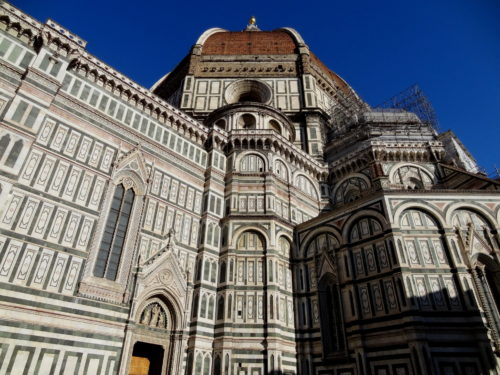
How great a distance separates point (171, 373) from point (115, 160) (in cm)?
1005

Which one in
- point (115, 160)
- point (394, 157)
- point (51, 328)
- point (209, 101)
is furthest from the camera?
point (209, 101)

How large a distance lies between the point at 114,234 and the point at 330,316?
11237 mm

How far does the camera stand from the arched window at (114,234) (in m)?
Result: 14.9

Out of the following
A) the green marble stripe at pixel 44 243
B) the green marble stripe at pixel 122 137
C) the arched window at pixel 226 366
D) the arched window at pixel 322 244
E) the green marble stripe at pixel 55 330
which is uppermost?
the green marble stripe at pixel 122 137

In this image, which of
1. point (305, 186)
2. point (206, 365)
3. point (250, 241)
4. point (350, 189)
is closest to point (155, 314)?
point (206, 365)

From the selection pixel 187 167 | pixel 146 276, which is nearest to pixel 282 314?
pixel 146 276

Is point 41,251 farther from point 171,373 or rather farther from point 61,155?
point 171,373

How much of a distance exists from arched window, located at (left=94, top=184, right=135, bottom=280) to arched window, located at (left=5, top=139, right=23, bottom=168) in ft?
14.1

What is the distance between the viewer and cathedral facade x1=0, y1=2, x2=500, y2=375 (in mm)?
13180

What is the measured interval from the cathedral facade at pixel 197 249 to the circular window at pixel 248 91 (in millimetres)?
9095

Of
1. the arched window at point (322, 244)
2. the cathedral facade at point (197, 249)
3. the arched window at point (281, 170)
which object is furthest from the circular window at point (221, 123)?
the arched window at point (322, 244)

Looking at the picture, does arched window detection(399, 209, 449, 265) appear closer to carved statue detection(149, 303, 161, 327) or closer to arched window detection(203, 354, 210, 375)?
arched window detection(203, 354, 210, 375)

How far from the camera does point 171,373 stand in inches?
585

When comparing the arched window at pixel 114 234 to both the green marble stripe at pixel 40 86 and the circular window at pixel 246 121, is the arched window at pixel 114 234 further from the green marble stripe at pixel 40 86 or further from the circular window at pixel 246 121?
the circular window at pixel 246 121
